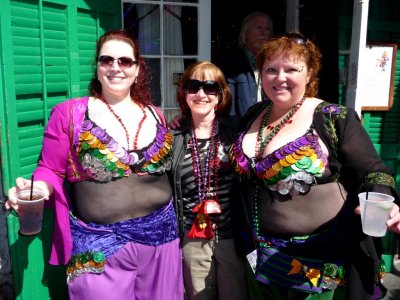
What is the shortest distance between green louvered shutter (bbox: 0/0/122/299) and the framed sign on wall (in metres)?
2.18

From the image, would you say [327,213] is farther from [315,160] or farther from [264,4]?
[264,4]

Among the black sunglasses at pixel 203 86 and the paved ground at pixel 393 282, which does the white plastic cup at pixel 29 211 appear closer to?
the black sunglasses at pixel 203 86

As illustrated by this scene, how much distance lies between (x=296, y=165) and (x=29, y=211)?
121 cm

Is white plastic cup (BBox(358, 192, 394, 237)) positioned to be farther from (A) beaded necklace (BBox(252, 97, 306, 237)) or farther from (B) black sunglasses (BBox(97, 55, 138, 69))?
(B) black sunglasses (BBox(97, 55, 138, 69))

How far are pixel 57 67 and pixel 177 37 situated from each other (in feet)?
4.61

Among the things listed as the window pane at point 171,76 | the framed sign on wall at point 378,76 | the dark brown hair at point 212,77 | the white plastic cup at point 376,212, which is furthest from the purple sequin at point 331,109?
the window pane at point 171,76

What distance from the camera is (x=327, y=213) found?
1795 mm

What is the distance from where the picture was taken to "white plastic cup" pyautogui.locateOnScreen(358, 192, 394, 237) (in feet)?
5.00

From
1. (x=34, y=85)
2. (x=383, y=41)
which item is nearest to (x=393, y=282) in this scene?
(x=383, y=41)

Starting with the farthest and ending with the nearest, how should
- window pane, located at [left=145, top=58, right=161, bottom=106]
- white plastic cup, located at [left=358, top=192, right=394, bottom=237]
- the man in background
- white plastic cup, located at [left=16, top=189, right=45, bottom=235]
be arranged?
1. window pane, located at [left=145, top=58, right=161, bottom=106]
2. the man in background
3. white plastic cup, located at [left=16, top=189, right=45, bottom=235]
4. white plastic cup, located at [left=358, top=192, right=394, bottom=237]

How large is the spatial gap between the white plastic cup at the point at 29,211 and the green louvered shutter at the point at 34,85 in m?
0.31

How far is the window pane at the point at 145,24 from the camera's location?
322 centimetres

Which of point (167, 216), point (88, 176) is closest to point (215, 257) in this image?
point (167, 216)

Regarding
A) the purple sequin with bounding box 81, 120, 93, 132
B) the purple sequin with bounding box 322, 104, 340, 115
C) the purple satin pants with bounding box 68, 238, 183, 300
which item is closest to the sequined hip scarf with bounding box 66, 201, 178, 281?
the purple satin pants with bounding box 68, 238, 183, 300
